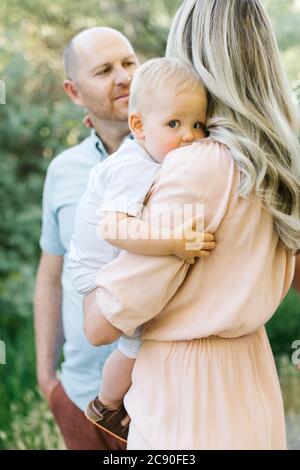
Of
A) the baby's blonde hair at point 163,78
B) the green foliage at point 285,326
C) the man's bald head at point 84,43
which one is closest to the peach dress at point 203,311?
the baby's blonde hair at point 163,78

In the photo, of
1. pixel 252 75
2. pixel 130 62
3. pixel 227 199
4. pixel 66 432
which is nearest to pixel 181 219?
pixel 227 199

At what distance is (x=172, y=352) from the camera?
1691 millimetres

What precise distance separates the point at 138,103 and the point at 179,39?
154 mm

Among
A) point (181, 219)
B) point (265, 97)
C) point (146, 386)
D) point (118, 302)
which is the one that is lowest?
point (146, 386)

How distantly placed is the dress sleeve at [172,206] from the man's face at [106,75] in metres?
0.93

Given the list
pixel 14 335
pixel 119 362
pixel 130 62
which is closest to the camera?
pixel 119 362

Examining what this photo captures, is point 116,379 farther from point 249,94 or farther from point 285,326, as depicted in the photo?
point 285,326

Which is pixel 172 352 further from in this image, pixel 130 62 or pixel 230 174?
pixel 130 62

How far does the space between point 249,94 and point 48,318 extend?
144 cm

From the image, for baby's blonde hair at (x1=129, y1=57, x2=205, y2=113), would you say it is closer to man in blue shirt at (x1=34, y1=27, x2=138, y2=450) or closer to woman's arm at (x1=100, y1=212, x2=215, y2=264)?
woman's arm at (x1=100, y1=212, x2=215, y2=264)

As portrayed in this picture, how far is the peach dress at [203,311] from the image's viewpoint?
1.61 meters

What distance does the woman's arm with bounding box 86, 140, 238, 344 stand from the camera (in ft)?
5.24

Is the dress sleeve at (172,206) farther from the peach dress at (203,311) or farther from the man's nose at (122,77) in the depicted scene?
the man's nose at (122,77)

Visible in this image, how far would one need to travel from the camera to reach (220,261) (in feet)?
5.40
